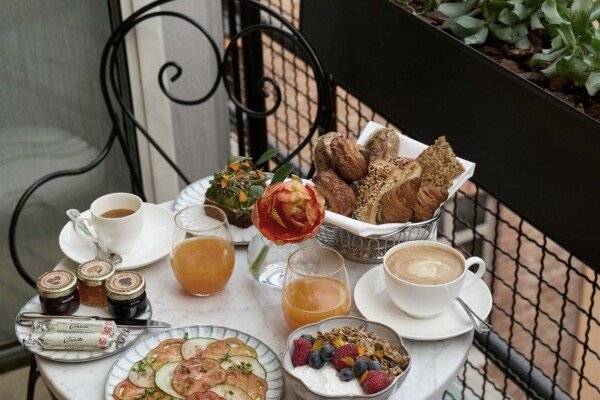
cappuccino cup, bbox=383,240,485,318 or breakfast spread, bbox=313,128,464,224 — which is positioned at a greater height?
breakfast spread, bbox=313,128,464,224

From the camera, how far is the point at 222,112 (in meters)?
2.45

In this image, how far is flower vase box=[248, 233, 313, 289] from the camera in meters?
1.50

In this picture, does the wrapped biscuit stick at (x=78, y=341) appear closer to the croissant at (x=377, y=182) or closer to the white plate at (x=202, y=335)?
the white plate at (x=202, y=335)

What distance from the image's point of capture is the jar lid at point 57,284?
4.66ft

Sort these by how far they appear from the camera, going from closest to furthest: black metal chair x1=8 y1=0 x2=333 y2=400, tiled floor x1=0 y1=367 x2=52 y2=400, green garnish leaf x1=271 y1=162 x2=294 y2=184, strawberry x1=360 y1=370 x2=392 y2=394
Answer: strawberry x1=360 y1=370 x2=392 y2=394 < green garnish leaf x1=271 y1=162 x2=294 y2=184 < black metal chair x1=8 y1=0 x2=333 y2=400 < tiled floor x1=0 y1=367 x2=52 y2=400

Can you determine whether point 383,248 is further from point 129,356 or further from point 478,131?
point 129,356

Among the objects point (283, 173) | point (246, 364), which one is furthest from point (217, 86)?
point (246, 364)

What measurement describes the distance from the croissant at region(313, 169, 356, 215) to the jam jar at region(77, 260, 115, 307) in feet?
1.17

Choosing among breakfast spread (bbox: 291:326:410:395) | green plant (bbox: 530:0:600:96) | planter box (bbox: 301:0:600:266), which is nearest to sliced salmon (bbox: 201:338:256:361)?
breakfast spread (bbox: 291:326:410:395)

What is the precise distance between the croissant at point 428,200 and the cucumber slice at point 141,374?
0.47 m

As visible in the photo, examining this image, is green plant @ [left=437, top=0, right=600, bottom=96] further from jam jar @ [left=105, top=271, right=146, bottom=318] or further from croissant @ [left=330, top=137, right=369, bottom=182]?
jam jar @ [left=105, top=271, right=146, bottom=318]

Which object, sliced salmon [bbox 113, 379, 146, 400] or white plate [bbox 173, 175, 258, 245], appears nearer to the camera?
sliced salmon [bbox 113, 379, 146, 400]

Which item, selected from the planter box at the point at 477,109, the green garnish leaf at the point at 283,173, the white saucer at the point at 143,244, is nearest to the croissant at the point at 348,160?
the green garnish leaf at the point at 283,173

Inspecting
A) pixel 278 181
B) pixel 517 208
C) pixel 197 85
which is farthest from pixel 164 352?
pixel 197 85
